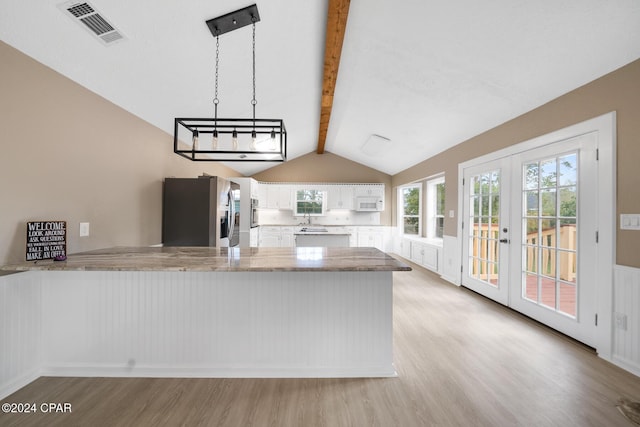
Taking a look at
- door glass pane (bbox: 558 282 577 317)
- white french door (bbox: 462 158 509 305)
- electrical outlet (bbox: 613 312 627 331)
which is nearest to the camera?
electrical outlet (bbox: 613 312 627 331)

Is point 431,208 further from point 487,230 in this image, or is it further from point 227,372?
point 227,372

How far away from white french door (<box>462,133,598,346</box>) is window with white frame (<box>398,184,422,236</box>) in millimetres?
2747

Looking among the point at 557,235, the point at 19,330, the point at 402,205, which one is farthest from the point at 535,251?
the point at 402,205

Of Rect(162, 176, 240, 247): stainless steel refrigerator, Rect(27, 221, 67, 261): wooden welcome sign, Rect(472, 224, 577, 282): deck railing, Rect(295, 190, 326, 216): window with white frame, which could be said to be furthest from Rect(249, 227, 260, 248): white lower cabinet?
Rect(472, 224, 577, 282): deck railing

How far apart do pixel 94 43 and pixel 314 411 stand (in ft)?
9.32

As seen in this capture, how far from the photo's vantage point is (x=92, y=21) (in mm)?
1865

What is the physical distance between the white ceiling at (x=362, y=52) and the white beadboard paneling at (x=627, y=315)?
5.21ft

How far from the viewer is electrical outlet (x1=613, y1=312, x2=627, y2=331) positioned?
216 centimetres

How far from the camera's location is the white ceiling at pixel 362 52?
76.4 inches

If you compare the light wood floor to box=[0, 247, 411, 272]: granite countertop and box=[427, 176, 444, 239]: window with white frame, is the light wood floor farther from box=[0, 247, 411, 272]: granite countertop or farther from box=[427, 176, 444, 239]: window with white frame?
box=[427, 176, 444, 239]: window with white frame

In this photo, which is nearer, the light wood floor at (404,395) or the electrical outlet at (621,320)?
the light wood floor at (404,395)

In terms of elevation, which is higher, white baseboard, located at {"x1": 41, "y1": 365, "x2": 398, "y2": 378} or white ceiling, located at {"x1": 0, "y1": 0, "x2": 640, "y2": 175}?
white ceiling, located at {"x1": 0, "y1": 0, "x2": 640, "y2": 175}

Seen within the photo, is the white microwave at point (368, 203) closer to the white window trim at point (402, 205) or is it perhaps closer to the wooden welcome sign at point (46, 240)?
the white window trim at point (402, 205)

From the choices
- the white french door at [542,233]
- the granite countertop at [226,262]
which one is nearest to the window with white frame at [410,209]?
the white french door at [542,233]
